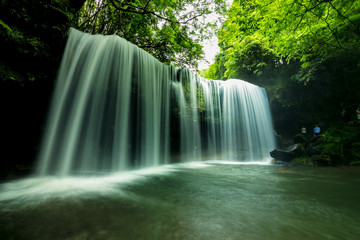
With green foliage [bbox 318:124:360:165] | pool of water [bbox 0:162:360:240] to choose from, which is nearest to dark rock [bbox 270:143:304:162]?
green foliage [bbox 318:124:360:165]

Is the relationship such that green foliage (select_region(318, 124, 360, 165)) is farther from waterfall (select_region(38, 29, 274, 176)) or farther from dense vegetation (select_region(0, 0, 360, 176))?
waterfall (select_region(38, 29, 274, 176))

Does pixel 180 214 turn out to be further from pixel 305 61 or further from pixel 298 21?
→ pixel 305 61

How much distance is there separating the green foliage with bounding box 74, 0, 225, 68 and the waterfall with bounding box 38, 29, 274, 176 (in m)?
1.38

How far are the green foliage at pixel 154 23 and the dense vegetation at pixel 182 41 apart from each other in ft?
0.15

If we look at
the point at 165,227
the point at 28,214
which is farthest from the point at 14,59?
the point at 165,227

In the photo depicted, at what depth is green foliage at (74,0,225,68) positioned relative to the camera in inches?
256

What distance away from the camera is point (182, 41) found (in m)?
6.55

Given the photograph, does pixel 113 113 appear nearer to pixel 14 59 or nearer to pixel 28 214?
pixel 14 59

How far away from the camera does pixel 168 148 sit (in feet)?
30.7

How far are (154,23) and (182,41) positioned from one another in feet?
8.89

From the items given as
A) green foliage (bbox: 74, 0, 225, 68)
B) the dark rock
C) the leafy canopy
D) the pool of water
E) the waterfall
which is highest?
green foliage (bbox: 74, 0, 225, 68)

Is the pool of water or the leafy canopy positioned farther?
the leafy canopy

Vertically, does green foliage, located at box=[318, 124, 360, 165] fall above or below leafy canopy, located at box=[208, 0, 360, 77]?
below

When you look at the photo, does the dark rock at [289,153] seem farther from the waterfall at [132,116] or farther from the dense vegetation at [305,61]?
the waterfall at [132,116]
